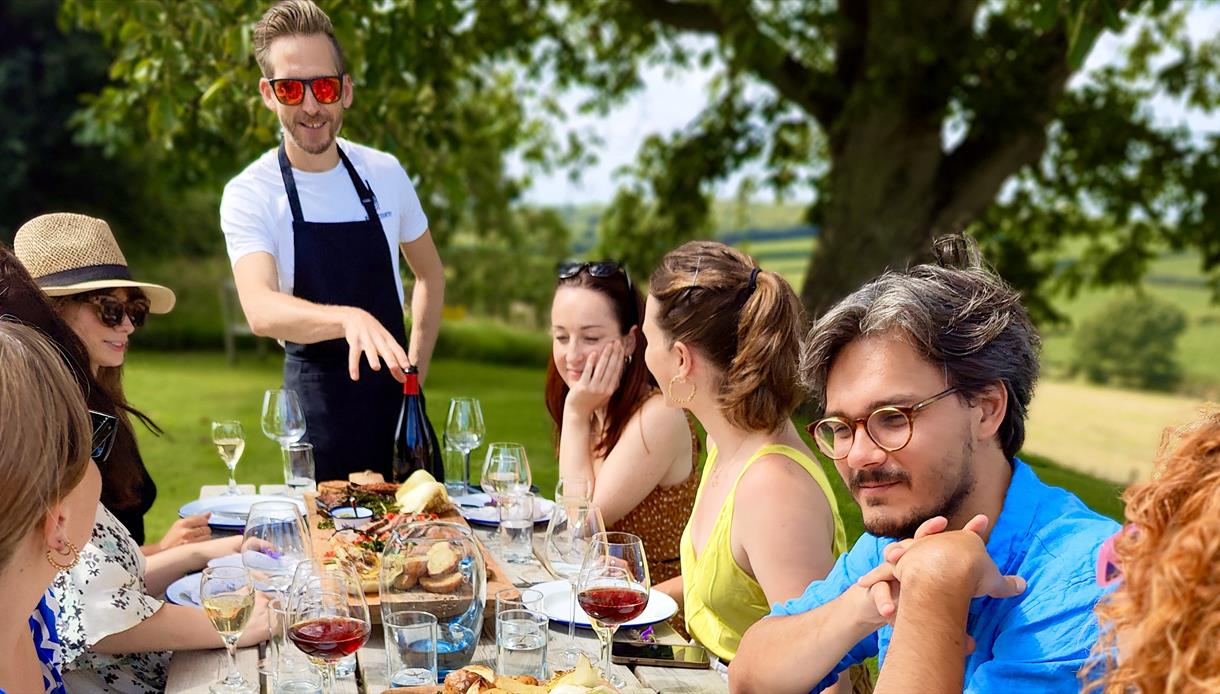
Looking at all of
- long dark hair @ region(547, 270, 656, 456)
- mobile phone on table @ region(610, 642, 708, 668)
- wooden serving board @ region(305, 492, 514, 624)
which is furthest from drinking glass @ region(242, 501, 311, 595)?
long dark hair @ region(547, 270, 656, 456)

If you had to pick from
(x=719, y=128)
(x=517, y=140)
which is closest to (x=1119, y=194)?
(x=719, y=128)

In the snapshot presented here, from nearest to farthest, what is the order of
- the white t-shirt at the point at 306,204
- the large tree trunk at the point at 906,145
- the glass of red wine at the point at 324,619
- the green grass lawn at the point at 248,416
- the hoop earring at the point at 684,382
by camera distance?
the glass of red wine at the point at 324,619, the hoop earring at the point at 684,382, the white t-shirt at the point at 306,204, the green grass lawn at the point at 248,416, the large tree trunk at the point at 906,145

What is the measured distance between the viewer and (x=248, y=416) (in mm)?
13727

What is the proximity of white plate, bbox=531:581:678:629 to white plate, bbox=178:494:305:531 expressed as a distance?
3.43 ft

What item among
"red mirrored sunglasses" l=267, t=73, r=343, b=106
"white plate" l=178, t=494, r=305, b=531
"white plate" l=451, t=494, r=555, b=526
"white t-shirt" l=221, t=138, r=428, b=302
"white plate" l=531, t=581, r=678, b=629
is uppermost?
"red mirrored sunglasses" l=267, t=73, r=343, b=106

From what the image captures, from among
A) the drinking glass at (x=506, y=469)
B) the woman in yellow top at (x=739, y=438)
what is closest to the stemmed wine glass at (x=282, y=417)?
the drinking glass at (x=506, y=469)

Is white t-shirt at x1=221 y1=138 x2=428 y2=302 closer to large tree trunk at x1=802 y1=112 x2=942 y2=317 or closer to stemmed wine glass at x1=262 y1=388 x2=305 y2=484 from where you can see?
stemmed wine glass at x1=262 y1=388 x2=305 y2=484

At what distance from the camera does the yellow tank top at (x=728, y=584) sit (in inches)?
110

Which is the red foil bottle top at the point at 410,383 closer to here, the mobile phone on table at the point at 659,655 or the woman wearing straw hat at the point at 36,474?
the mobile phone on table at the point at 659,655

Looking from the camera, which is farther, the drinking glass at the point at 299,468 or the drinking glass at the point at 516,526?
the drinking glass at the point at 299,468

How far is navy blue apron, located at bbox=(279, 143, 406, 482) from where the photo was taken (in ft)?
14.6

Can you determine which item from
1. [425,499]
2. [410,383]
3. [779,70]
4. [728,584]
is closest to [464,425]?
[410,383]

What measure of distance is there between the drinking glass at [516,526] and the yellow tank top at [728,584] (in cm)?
50

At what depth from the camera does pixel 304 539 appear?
8.26 feet
